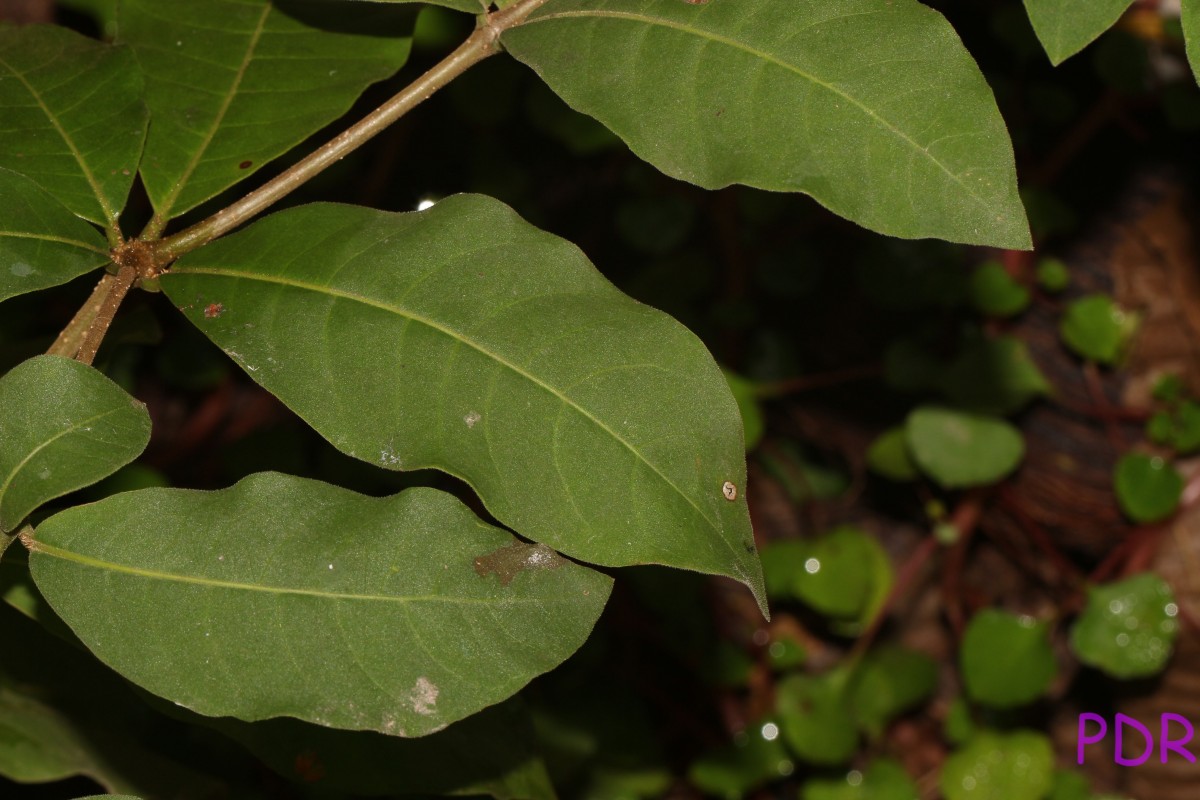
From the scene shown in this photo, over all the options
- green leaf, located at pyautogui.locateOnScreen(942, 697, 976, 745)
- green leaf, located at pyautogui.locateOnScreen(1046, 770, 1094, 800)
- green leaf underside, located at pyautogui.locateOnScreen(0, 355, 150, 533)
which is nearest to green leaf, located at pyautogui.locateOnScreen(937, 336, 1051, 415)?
green leaf, located at pyautogui.locateOnScreen(942, 697, 976, 745)

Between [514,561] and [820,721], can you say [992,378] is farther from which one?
[514,561]

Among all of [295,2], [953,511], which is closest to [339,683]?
[295,2]

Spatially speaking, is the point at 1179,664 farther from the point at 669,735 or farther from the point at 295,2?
the point at 295,2

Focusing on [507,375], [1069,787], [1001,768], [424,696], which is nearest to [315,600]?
[424,696]

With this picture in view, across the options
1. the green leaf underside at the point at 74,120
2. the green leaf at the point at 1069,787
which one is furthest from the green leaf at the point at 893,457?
the green leaf underside at the point at 74,120

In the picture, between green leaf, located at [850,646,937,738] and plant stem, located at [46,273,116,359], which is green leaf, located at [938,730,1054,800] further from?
plant stem, located at [46,273,116,359]

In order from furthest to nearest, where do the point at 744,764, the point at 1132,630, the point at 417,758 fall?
the point at 744,764 < the point at 1132,630 < the point at 417,758
